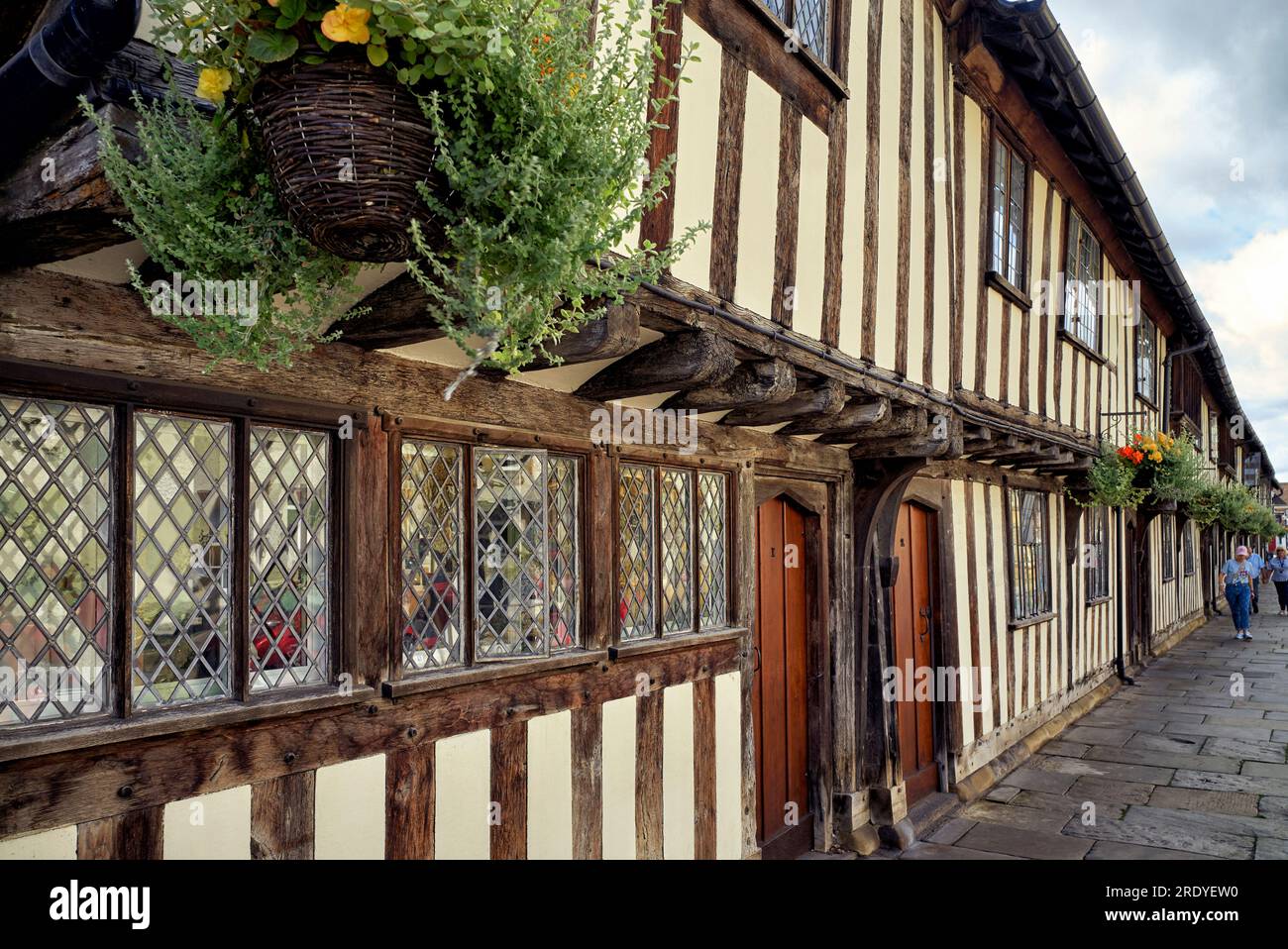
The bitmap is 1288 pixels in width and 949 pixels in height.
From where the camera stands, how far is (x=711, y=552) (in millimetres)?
4516

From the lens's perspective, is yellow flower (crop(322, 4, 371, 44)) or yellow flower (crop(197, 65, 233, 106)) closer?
yellow flower (crop(322, 4, 371, 44))

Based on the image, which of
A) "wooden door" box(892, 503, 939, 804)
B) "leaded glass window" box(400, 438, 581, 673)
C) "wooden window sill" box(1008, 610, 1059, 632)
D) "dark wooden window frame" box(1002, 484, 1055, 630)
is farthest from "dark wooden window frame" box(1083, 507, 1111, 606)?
"leaded glass window" box(400, 438, 581, 673)

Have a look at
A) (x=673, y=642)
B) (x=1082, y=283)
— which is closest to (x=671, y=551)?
(x=673, y=642)

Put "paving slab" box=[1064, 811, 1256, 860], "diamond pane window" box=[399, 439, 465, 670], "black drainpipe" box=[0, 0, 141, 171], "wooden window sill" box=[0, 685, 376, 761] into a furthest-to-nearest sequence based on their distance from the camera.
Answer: "paving slab" box=[1064, 811, 1256, 860] < "diamond pane window" box=[399, 439, 465, 670] < "wooden window sill" box=[0, 685, 376, 761] < "black drainpipe" box=[0, 0, 141, 171]

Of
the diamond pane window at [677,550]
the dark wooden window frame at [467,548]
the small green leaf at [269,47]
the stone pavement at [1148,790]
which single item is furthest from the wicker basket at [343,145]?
the stone pavement at [1148,790]

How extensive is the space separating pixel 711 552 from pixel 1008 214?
193 inches

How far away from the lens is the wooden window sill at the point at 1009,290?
23.4 feet

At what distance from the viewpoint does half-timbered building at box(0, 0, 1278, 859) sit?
6.81 ft

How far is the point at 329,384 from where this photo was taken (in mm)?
2607

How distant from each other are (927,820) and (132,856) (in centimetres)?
530

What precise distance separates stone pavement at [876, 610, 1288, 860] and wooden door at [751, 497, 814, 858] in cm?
87

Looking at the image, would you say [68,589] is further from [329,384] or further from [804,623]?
[804,623]

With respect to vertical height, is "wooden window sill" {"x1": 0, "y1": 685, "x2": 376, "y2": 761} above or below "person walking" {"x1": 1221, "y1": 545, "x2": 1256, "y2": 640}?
above

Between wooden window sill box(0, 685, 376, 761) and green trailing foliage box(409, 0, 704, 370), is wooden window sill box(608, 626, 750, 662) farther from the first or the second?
green trailing foliage box(409, 0, 704, 370)
